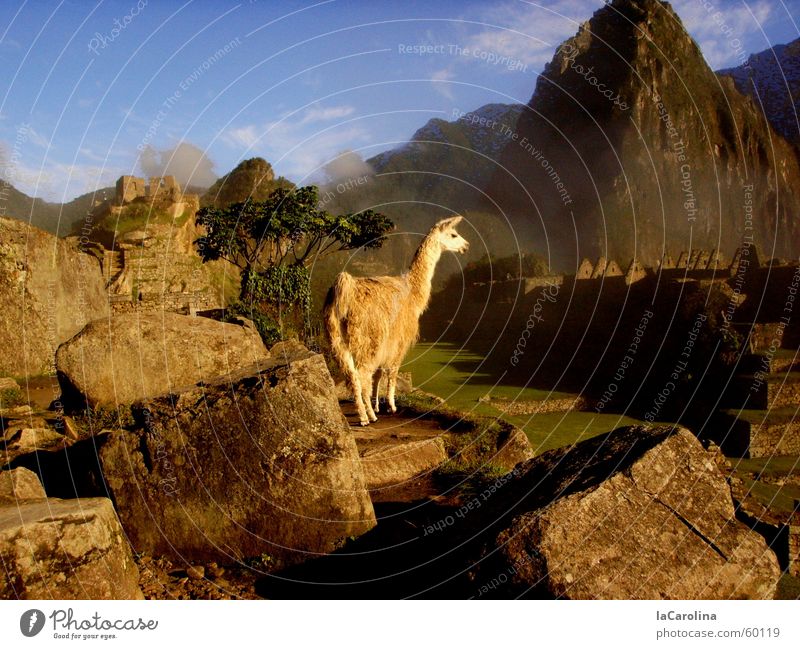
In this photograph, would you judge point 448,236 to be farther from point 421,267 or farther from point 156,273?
point 156,273

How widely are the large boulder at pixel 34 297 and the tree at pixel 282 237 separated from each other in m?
7.02

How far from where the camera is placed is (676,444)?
6273mm

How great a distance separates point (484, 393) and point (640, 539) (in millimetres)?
23908

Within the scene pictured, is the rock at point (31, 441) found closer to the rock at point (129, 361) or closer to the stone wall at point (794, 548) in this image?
the rock at point (129, 361)

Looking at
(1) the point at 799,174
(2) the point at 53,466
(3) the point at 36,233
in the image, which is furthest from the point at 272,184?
(1) the point at 799,174

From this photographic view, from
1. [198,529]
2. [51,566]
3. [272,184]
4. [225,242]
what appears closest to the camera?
[51,566]

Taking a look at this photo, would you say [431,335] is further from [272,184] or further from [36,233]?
[36,233]

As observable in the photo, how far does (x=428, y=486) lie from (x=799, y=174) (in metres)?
130

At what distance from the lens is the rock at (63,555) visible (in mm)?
5223

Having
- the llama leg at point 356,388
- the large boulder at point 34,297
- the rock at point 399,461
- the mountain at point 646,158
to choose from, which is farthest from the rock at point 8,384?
the mountain at point 646,158

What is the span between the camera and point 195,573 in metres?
6.74

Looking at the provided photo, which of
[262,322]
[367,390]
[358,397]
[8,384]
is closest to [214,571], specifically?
[358,397]

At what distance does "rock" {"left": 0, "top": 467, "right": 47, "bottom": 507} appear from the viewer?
6520mm

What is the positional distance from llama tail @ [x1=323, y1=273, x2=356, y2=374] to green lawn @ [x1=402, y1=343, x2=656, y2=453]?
10.2 meters
